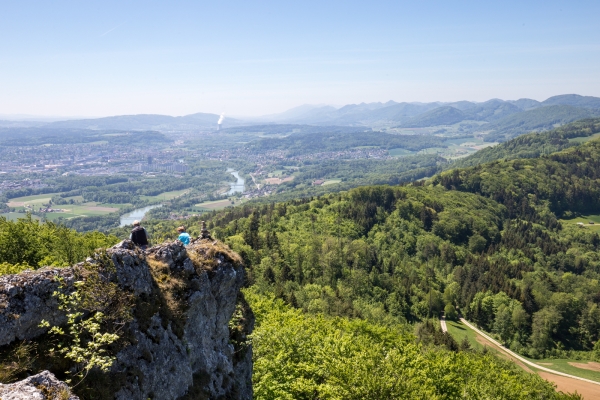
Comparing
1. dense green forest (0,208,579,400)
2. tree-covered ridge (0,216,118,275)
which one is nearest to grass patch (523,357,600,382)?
dense green forest (0,208,579,400)

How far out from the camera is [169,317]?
18031 mm

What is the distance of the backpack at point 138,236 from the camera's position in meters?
18.8

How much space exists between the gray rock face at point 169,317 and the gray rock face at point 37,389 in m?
2.41

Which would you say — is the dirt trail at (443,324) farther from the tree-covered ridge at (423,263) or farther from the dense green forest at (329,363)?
the dense green forest at (329,363)

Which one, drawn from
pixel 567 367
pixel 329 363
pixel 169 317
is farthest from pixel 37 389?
pixel 567 367

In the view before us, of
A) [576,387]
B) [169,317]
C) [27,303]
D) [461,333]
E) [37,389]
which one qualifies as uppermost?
[27,303]

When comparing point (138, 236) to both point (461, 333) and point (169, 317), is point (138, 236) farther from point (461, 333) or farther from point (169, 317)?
point (461, 333)

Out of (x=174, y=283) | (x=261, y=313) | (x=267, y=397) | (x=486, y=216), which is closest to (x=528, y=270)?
(x=486, y=216)

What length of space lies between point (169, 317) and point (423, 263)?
141 m

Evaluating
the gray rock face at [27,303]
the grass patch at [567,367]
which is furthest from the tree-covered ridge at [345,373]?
the grass patch at [567,367]

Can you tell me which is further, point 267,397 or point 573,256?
point 573,256

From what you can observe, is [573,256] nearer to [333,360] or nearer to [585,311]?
[585,311]

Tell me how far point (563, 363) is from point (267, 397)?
90.2 m

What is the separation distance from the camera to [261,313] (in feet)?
154
